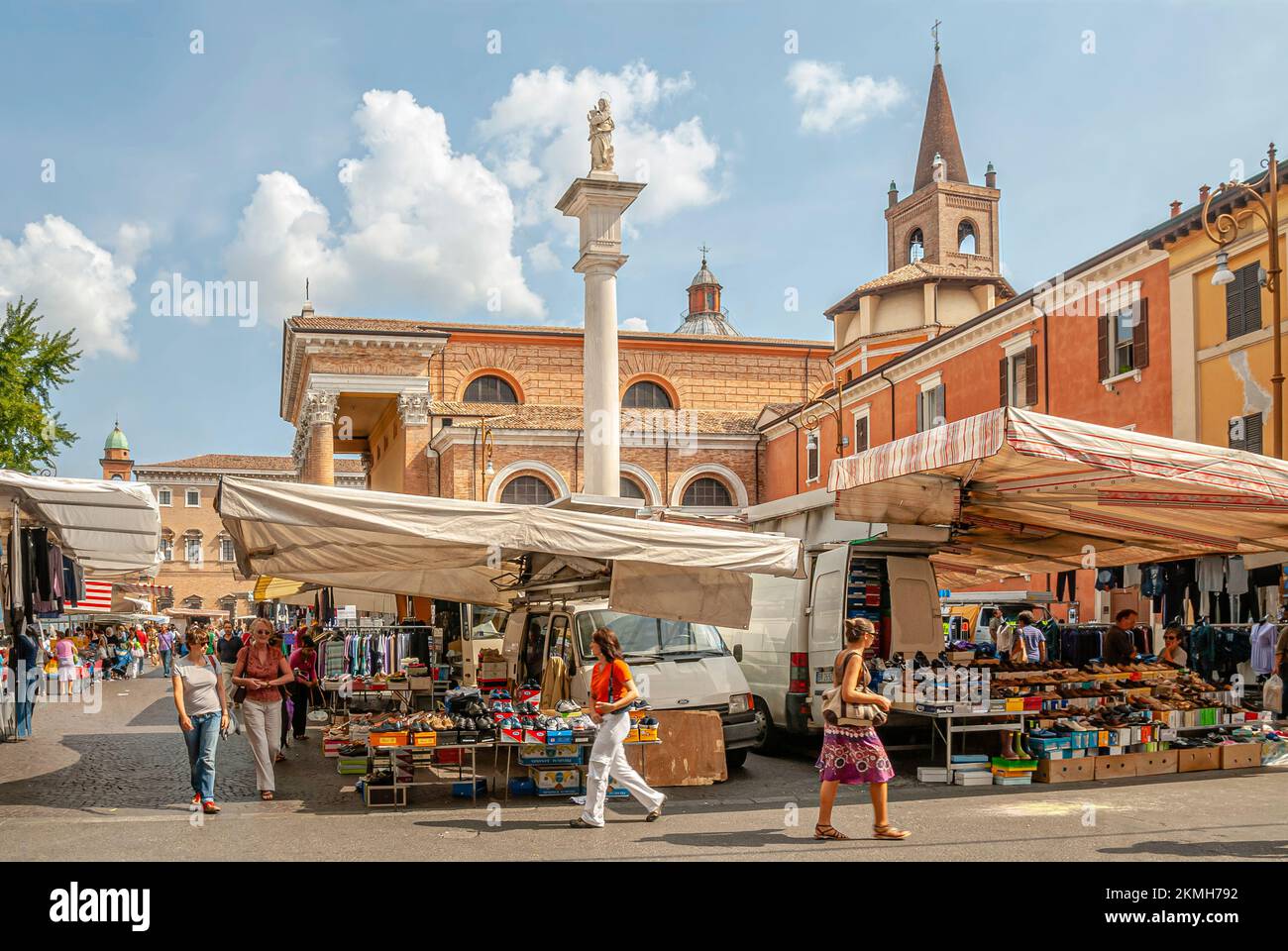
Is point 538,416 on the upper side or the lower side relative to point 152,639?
upper

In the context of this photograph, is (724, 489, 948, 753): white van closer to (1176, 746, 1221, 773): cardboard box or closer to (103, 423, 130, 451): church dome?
(1176, 746, 1221, 773): cardboard box

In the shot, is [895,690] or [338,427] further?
[338,427]

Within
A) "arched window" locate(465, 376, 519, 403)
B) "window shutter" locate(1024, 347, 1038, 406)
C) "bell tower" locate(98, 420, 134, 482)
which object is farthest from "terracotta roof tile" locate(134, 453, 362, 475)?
"window shutter" locate(1024, 347, 1038, 406)

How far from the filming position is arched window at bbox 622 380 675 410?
53969 mm

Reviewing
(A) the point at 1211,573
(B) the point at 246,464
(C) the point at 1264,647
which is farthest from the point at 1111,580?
(B) the point at 246,464

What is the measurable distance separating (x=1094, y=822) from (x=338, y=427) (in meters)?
47.1

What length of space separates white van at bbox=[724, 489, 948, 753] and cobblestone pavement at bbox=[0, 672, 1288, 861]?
1040 mm

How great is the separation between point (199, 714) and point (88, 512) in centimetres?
366

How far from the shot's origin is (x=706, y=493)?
50.1 m

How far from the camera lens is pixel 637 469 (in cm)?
4831

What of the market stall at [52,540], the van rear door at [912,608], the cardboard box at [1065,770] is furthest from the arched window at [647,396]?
the cardboard box at [1065,770]
